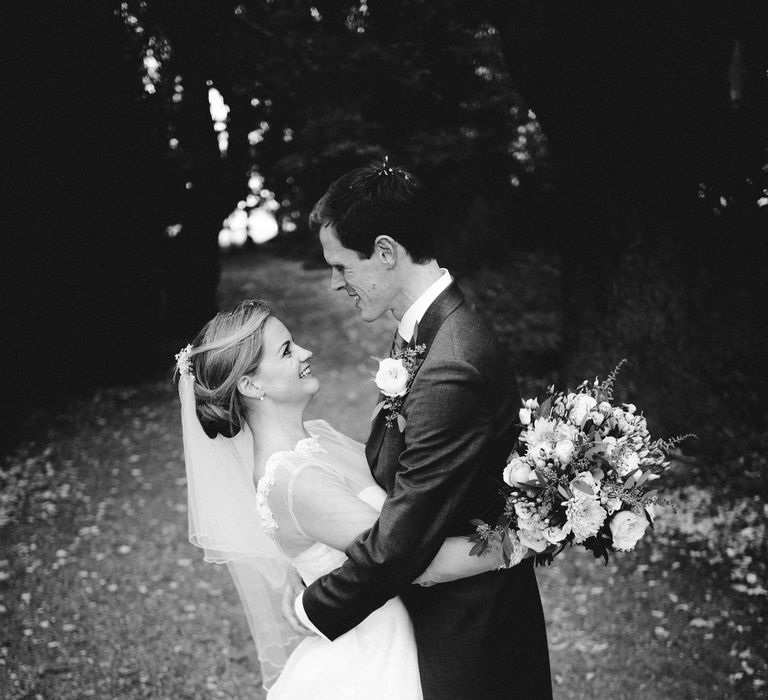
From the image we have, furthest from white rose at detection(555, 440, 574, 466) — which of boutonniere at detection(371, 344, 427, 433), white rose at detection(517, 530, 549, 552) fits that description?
boutonniere at detection(371, 344, 427, 433)

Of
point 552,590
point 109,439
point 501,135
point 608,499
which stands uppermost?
point 608,499

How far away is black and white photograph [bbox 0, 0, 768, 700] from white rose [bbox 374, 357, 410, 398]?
0.02 meters

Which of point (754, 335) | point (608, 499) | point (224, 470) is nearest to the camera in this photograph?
point (608, 499)

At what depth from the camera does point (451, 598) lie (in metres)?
2.49

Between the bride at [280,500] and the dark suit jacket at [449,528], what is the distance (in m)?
0.10

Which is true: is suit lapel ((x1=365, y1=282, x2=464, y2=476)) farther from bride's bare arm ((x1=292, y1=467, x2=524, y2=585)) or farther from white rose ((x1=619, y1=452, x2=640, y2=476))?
white rose ((x1=619, y1=452, x2=640, y2=476))

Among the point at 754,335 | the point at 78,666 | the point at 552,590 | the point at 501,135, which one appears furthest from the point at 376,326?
the point at 78,666

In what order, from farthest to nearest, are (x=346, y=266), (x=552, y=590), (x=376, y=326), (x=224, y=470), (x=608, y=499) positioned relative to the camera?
(x=376, y=326) < (x=552, y=590) < (x=224, y=470) < (x=346, y=266) < (x=608, y=499)

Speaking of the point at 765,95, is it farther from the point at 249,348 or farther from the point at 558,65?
the point at 249,348

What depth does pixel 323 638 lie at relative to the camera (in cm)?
265

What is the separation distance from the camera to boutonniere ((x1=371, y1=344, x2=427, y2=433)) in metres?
2.34

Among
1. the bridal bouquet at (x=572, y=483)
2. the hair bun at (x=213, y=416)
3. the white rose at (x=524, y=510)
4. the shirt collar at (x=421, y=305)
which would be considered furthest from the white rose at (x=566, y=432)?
the hair bun at (x=213, y=416)

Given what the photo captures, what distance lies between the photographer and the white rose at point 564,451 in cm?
224

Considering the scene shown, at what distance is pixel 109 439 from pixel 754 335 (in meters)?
7.60
